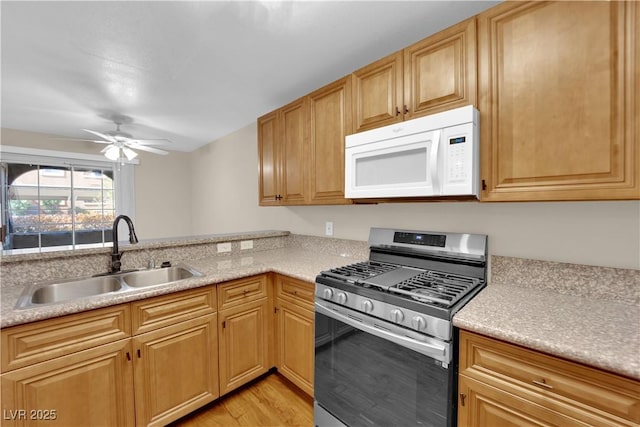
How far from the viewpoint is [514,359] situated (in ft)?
3.24

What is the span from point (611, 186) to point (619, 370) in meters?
0.63

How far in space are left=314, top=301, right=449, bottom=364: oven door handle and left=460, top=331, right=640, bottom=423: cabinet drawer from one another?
0.09m

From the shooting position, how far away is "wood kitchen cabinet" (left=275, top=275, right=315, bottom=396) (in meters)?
1.76

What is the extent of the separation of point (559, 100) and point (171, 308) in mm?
2128

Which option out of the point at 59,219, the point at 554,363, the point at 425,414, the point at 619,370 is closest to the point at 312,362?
the point at 425,414

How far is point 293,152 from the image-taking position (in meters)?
2.27

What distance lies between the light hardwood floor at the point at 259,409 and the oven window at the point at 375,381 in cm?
27

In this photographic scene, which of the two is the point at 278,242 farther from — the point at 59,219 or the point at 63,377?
the point at 59,219

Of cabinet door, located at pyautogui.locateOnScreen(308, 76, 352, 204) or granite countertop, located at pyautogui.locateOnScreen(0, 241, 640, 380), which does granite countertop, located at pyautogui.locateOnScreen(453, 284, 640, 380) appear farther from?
cabinet door, located at pyautogui.locateOnScreen(308, 76, 352, 204)

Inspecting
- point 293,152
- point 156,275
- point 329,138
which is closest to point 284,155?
point 293,152

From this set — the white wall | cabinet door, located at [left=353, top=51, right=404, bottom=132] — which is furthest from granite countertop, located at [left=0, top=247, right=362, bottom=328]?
cabinet door, located at [left=353, top=51, right=404, bottom=132]

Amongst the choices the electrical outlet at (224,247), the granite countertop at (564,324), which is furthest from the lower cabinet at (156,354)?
the granite countertop at (564,324)

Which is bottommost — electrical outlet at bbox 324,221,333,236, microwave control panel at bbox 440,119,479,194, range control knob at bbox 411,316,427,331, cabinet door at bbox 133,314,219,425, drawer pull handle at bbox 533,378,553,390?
cabinet door at bbox 133,314,219,425

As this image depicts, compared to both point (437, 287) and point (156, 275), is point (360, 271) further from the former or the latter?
point (156, 275)
